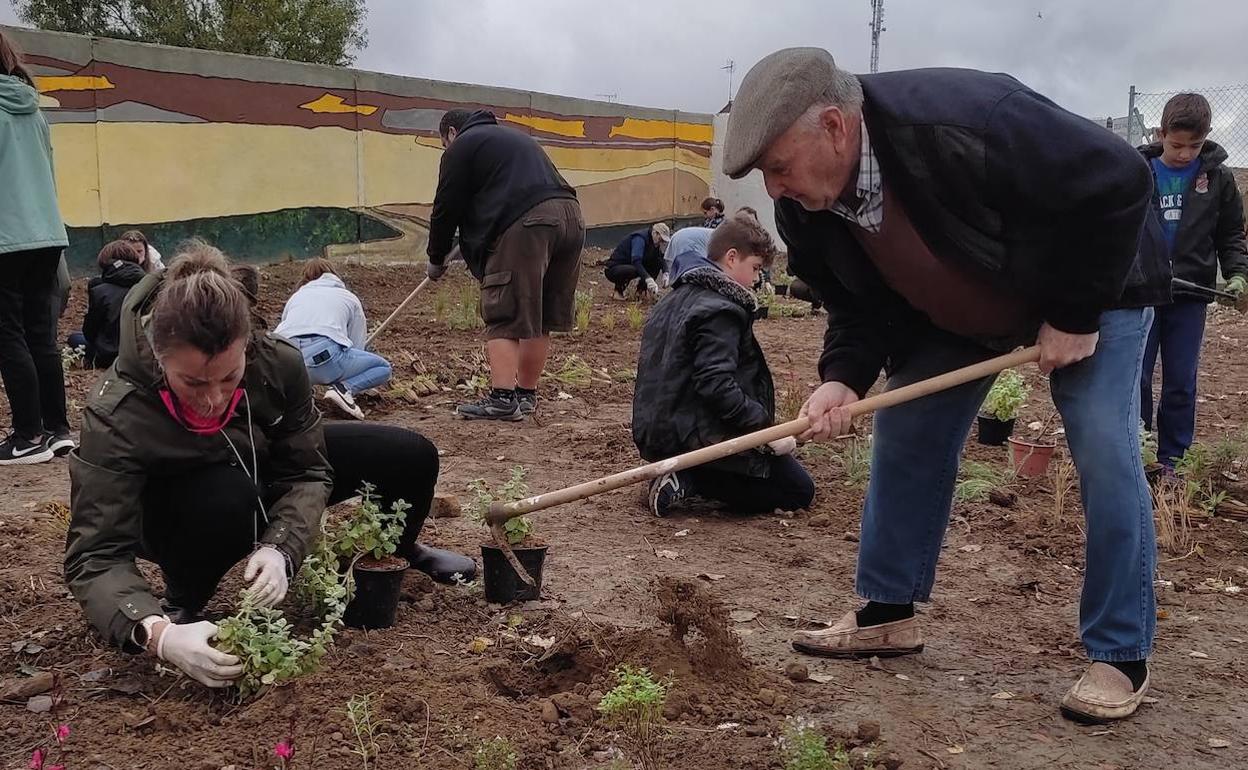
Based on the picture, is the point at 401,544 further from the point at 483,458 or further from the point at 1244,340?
the point at 1244,340

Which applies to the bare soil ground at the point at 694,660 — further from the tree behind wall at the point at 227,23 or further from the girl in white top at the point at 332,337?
the tree behind wall at the point at 227,23

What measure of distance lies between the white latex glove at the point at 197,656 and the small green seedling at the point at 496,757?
64 cm

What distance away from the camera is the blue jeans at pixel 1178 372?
207 inches

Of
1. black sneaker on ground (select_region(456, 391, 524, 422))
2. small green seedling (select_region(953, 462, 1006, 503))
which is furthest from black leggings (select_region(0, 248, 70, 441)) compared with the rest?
small green seedling (select_region(953, 462, 1006, 503))

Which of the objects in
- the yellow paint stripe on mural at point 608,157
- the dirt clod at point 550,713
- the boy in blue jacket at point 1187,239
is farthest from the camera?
the yellow paint stripe on mural at point 608,157

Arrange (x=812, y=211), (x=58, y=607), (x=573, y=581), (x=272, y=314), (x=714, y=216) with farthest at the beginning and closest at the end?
(x=714, y=216)
(x=272, y=314)
(x=573, y=581)
(x=58, y=607)
(x=812, y=211)

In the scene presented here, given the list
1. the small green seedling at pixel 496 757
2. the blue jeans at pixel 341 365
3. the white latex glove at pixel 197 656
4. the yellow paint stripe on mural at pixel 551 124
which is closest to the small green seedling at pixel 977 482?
the small green seedling at pixel 496 757

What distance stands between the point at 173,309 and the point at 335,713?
3.36ft

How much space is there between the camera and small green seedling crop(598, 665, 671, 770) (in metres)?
2.52

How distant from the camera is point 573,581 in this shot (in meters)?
3.88

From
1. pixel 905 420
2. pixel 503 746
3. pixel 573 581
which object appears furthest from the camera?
pixel 573 581

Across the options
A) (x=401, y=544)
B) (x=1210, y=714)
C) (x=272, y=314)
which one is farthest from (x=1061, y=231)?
(x=272, y=314)

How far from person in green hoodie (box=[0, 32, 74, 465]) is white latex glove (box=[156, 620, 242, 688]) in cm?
301

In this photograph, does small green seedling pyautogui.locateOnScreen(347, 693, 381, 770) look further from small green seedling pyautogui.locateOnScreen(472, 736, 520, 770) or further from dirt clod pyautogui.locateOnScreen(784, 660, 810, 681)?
dirt clod pyautogui.locateOnScreen(784, 660, 810, 681)
